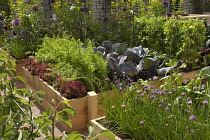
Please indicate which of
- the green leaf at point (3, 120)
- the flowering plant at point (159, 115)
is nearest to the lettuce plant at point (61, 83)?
the flowering plant at point (159, 115)

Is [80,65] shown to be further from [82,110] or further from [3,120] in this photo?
[3,120]

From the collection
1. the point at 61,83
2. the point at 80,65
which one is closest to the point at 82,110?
the point at 61,83

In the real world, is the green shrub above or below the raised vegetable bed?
above

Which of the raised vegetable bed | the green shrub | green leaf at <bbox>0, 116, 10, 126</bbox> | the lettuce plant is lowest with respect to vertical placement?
the raised vegetable bed

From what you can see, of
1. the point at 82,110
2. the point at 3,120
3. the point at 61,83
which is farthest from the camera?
the point at 61,83

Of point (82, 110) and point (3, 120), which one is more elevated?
point (3, 120)

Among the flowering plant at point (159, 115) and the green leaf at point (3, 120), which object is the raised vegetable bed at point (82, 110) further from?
the green leaf at point (3, 120)

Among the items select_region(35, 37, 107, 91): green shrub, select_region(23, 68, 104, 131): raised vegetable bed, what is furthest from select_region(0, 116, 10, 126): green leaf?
select_region(35, 37, 107, 91): green shrub

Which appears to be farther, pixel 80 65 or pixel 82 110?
pixel 80 65

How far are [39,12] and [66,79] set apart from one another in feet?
11.8

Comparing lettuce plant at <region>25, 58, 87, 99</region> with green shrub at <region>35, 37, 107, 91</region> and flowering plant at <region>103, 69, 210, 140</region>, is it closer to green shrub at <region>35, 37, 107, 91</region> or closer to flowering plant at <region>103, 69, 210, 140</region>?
green shrub at <region>35, 37, 107, 91</region>

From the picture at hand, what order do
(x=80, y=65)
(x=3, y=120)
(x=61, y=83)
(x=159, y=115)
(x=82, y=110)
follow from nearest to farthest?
(x=3, y=120)
(x=159, y=115)
(x=82, y=110)
(x=61, y=83)
(x=80, y=65)

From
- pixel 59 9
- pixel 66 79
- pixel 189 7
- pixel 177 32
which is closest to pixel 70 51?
pixel 66 79

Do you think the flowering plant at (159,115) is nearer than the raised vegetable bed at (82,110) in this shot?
Yes
